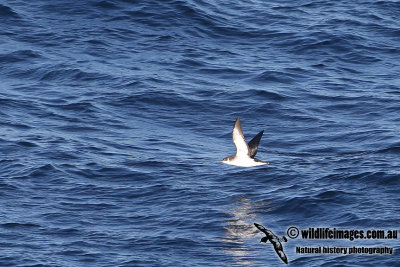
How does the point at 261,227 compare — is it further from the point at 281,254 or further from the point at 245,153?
the point at 245,153

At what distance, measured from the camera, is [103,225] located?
1964 cm

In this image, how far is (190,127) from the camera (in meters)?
25.4

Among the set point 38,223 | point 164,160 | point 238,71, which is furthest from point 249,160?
point 238,71

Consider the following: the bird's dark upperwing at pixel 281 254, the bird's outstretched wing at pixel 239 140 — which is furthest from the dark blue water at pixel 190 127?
the bird's outstretched wing at pixel 239 140

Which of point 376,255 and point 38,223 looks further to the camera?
point 38,223

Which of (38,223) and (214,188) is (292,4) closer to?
(214,188)

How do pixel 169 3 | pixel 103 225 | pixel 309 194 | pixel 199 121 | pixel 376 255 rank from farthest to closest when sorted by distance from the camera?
pixel 169 3
pixel 199 121
pixel 309 194
pixel 103 225
pixel 376 255

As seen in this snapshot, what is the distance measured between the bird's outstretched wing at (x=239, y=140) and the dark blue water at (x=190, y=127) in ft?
4.28

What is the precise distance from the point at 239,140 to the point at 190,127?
5.56 m

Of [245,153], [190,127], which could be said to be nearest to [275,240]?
[245,153]

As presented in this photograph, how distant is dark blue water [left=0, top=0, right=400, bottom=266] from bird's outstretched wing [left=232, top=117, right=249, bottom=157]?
1.30m

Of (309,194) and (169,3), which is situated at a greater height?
(169,3)

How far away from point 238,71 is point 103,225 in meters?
10.6

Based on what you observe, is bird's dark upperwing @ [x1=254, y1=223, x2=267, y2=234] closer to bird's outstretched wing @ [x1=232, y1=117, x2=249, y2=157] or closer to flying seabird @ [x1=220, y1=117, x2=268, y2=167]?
flying seabird @ [x1=220, y1=117, x2=268, y2=167]
